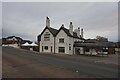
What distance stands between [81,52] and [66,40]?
5.48m

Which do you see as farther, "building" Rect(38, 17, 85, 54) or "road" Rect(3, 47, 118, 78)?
"building" Rect(38, 17, 85, 54)

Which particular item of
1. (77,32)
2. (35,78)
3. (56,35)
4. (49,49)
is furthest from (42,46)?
(35,78)

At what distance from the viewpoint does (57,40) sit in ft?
140

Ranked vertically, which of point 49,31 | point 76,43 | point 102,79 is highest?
point 49,31

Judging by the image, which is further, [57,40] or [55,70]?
[57,40]

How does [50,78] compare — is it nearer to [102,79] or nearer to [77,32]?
[102,79]

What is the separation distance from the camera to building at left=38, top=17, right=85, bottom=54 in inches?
1629

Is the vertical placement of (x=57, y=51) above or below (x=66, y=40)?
below

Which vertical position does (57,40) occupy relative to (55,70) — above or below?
above

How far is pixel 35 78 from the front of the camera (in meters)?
11.3

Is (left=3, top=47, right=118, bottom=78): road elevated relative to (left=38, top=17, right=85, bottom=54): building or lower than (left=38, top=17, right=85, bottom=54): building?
lower

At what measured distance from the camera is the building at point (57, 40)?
41.4m

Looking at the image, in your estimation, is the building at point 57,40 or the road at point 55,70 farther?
the building at point 57,40

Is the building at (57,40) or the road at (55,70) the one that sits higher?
the building at (57,40)
